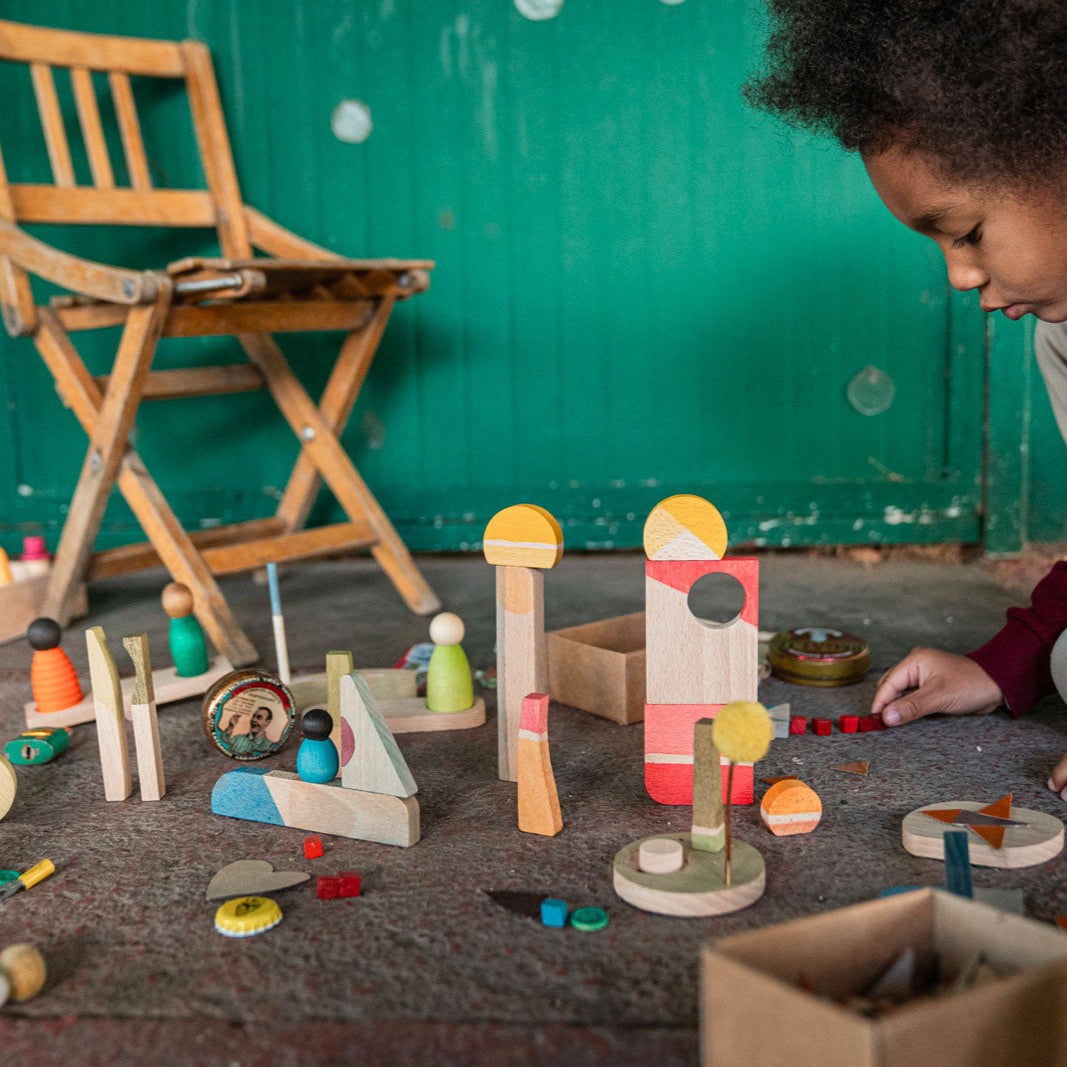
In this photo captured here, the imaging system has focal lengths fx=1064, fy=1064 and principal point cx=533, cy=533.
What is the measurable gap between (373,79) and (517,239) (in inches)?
16.5

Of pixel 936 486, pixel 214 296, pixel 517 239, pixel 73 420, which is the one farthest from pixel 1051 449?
pixel 73 420

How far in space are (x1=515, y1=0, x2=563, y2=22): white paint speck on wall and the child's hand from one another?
58.0 inches

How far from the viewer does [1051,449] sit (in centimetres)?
207

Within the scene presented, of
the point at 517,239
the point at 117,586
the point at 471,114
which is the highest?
the point at 471,114

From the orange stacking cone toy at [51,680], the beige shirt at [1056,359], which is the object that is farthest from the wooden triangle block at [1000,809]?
the orange stacking cone toy at [51,680]

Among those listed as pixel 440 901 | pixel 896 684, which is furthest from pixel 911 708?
pixel 440 901

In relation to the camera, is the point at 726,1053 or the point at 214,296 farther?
the point at 214,296

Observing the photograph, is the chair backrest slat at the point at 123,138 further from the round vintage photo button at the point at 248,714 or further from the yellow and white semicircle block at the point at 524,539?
the yellow and white semicircle block at the point at 524,539

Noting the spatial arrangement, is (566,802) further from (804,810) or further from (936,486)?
(936,486)

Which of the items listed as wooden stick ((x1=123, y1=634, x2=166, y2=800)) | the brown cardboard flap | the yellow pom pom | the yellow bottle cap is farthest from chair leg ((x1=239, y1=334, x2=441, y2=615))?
Answer: the brown cardboard flap

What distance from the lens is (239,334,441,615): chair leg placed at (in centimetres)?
184

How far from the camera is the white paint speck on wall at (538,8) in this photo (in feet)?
6.72

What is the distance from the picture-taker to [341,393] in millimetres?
Result: 1895

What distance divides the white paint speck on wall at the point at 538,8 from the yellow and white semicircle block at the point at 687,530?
1.48 meters
